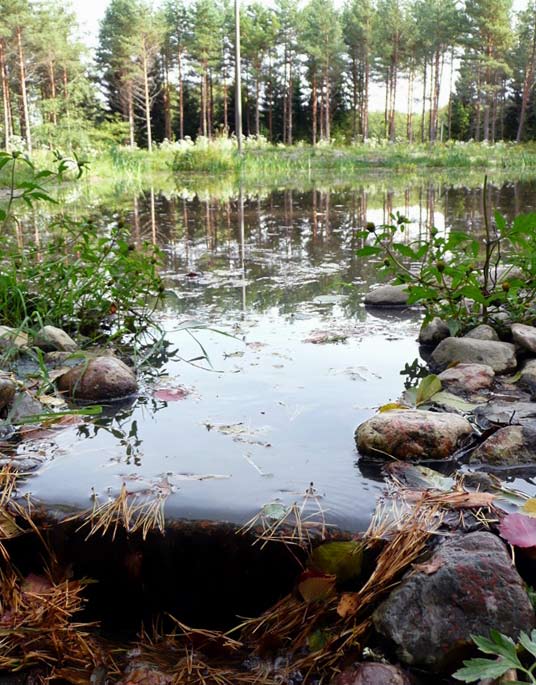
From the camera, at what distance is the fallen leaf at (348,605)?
1445mm

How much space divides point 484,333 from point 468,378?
51cm

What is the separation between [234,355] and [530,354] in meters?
1.29

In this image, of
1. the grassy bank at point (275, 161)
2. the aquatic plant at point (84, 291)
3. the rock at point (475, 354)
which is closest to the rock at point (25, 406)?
the aquatic plant at point (84, 291)

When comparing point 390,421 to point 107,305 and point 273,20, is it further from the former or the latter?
point 273,20

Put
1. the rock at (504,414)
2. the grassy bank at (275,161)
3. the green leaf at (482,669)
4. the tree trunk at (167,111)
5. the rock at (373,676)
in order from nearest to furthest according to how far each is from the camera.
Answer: the green leaf at (482,669) → the rock at (373,676) → the rock at (504,414) → the grassy bank at (275,161) → the tree trunk at (167,111)

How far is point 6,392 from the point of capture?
7.38ft

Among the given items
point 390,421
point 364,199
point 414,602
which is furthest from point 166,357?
point 364,199

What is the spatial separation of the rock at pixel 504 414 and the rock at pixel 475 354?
375 millimetres

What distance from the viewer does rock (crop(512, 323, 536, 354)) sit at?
2.73 meters

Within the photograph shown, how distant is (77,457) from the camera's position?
200cm

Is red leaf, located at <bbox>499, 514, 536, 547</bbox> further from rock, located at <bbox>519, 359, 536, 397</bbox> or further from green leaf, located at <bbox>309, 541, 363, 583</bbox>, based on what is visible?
rock, located at <bbox>519, 359, 536, 397</bbox>

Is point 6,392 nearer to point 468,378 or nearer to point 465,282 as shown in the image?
point 468,378

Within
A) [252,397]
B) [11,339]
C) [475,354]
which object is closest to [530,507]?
[252,397]

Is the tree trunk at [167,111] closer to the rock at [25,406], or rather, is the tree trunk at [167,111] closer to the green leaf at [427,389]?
the rock at [25,406]
